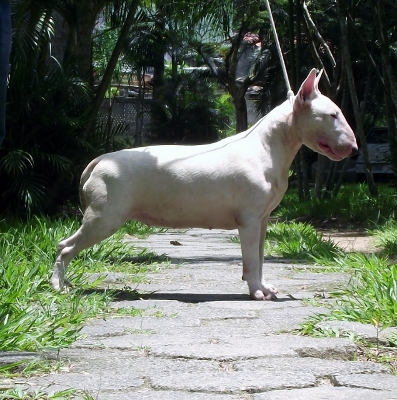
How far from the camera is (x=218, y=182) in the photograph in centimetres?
488

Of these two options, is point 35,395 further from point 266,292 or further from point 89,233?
point 266,292

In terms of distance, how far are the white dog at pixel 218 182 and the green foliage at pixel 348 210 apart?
5.11 metres

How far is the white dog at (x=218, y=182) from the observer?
15.7 ft

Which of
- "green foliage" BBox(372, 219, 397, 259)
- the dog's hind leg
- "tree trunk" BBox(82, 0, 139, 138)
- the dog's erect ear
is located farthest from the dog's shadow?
"tree trunk" BBox(82, 0, 139, 138)

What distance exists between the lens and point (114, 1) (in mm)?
10227

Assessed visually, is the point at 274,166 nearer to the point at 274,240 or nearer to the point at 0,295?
the point at 0,295

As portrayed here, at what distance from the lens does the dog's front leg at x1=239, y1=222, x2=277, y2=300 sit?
186 inches

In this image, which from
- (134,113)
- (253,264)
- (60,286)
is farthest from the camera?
(134,113)

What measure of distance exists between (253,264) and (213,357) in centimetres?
161

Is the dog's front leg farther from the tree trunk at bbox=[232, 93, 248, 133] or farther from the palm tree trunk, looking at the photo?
the tree trunk at bbox=[232, 93, 248, 133]

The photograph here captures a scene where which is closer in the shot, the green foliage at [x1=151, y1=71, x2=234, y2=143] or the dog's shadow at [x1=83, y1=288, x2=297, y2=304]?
the dog's shadow at [x1=83, y1=288, x2=297, y2=304]

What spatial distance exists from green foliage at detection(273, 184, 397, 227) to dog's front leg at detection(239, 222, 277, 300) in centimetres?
528

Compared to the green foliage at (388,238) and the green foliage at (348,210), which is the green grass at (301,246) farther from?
the green foliage at (348,210)

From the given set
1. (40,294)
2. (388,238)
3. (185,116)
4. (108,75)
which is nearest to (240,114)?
(185,116)
